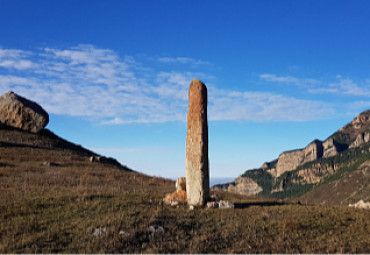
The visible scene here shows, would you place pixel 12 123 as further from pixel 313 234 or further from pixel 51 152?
pixel 313 234

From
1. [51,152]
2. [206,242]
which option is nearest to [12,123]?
[51,152]

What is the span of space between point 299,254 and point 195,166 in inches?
333

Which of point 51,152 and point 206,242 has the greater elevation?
point 51,152

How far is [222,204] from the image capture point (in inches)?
691

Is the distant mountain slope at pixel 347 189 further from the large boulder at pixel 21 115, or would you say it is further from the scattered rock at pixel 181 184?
the scattered rock at pixel 181 184

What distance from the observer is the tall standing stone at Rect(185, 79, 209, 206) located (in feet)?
58.7

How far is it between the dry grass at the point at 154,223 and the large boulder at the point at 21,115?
2602 cm

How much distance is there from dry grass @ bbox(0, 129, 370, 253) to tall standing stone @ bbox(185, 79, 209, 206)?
1.27 metres

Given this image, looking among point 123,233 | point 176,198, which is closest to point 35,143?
point 176,198

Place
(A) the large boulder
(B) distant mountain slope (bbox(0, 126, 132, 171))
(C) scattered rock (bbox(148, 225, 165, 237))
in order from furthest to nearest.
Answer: (A) the large boulder
(B) distant mountain slope (bbox(0, 126, 132, 171))
(C) scattered rock (bbox(148, 225, 165, 237))

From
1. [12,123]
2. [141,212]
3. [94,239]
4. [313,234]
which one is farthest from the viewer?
[12,123]

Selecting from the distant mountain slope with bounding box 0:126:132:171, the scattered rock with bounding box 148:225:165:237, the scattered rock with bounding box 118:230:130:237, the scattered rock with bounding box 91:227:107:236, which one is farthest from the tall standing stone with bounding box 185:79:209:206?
the distant mountain slope with bounding box 0:126:132:171

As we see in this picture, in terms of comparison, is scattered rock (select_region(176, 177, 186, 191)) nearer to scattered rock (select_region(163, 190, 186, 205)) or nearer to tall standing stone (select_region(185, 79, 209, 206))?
scattered rock (select_region(163, 190, 186, 205))

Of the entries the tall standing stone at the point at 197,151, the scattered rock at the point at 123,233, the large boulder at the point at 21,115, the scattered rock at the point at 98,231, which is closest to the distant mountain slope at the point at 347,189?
the large boulder at the point at 21,115
